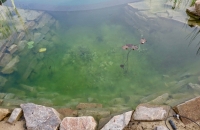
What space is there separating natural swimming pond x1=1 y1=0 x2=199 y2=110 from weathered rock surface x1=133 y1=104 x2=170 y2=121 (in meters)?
0.27

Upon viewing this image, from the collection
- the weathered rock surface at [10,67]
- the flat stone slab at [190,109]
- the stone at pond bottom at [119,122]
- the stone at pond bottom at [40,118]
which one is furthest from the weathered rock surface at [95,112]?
the weathered rock surface at [10,67]

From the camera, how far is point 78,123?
82.2 inches

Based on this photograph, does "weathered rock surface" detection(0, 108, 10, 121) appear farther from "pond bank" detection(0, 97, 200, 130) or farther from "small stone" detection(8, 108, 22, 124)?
"small stone" detection(8, 108, 22, 124)

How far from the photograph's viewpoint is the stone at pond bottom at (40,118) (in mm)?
2107

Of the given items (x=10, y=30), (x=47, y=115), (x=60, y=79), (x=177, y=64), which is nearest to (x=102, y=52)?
(x=60, y=79)

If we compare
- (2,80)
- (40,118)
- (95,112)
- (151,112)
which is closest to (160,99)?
(151,112)

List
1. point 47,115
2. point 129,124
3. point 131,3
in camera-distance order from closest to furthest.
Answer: point 129,124, point 47,115, point 131,3

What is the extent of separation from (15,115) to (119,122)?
4.01 feet

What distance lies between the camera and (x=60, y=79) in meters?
3.10

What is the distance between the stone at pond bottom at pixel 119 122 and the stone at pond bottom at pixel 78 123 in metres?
0.15

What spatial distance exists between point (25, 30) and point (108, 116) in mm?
2934

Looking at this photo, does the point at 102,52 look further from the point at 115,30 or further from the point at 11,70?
the point at 11,70

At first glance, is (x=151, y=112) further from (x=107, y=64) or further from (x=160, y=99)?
(x=107, y=64)

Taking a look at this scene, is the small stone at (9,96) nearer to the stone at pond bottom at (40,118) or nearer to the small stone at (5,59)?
the stone at pond bottom at (40,118)
